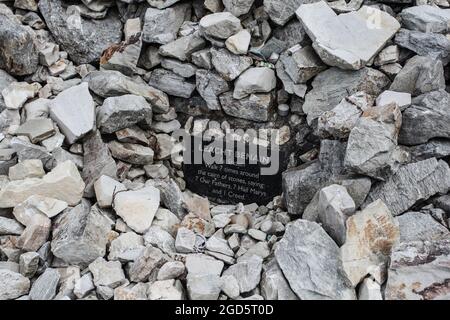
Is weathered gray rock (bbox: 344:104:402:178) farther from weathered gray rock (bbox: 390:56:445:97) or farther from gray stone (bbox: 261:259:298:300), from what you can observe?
gray stone (bbox: 261:259:298:300)

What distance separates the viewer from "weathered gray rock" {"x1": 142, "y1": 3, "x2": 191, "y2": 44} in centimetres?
530

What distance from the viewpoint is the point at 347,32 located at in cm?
467

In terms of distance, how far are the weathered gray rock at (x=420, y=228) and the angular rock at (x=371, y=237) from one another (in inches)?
7.9

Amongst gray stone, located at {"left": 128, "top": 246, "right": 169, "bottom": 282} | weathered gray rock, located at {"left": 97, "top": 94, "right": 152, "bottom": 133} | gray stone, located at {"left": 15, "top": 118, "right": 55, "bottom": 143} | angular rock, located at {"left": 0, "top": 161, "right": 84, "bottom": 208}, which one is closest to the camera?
gray stone, located at {"left": 128, "top": 246, "right": 169, "bottom": 282}

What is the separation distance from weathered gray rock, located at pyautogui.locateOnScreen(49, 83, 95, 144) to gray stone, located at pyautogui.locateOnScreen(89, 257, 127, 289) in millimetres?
1374

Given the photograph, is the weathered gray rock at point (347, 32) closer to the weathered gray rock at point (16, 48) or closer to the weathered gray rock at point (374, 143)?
the weathered gray rock at point (374, 143)

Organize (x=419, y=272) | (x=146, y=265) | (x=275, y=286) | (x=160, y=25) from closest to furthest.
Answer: (x=419, y=272) → (x=275, y=286) → (x=146, y=265) → (x=160, y=25)

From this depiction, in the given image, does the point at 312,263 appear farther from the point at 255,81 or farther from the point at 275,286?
the point at 255,81

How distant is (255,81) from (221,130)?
2.48 feet

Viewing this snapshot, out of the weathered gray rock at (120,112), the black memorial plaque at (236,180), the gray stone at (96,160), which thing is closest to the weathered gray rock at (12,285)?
the gray stone at (96,160)

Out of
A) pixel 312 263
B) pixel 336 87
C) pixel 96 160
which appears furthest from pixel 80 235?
pixel 336 87

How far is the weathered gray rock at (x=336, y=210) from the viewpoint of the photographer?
379 cm

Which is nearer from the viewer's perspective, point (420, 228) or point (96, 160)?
point (420, 228)

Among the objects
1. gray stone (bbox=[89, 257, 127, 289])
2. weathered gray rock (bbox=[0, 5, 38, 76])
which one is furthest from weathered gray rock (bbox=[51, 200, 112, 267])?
weathered gray rock (bbox=[0, 5, 38, 76])
